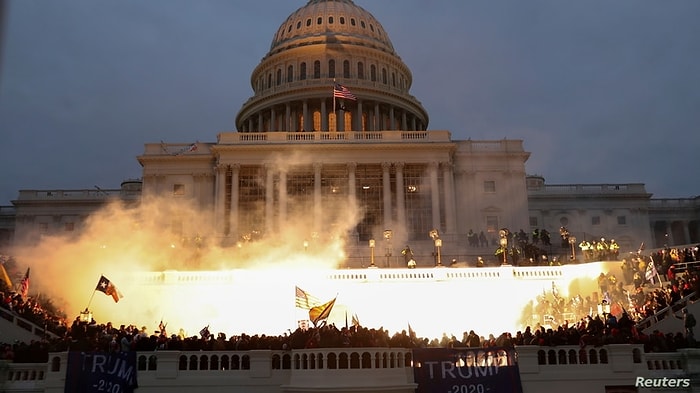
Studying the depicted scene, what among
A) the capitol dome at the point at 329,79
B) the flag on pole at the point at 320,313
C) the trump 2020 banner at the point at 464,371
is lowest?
the trump 2020 banner at the point at 464,371

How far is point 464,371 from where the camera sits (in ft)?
64.0

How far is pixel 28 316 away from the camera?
90.8ft

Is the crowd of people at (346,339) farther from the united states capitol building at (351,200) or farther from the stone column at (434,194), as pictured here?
the stone column at (434,194)

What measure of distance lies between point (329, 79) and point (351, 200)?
27.0 meters

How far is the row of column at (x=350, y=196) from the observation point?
2147 inches

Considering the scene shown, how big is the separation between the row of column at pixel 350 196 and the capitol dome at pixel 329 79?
1843 centimetres

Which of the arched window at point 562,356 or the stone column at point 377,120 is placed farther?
the stone column at point 377,120

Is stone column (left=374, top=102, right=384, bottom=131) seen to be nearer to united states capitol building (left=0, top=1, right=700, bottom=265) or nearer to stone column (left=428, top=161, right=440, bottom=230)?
united states capitol building (left=0, top=1, right=700, bottom=265)

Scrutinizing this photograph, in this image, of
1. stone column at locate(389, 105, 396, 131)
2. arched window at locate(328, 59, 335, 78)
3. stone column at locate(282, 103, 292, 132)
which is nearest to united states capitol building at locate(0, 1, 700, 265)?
stone column at locate(282, 103, 292, 132)

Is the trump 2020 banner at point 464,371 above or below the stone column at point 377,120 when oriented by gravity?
below

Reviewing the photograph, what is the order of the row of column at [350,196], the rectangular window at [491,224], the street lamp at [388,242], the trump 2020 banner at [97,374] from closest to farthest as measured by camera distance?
the trump 2020 banner at [97,374]
the street lamp at [388,242]
the row of column at [350,196]
the rectangular window at [491,224]

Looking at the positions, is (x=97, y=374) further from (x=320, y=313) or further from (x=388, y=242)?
(x=388, y=242)

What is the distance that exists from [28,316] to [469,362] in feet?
62.5

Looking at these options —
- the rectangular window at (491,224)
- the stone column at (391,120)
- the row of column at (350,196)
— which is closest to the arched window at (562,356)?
the row of column at (350,196)
